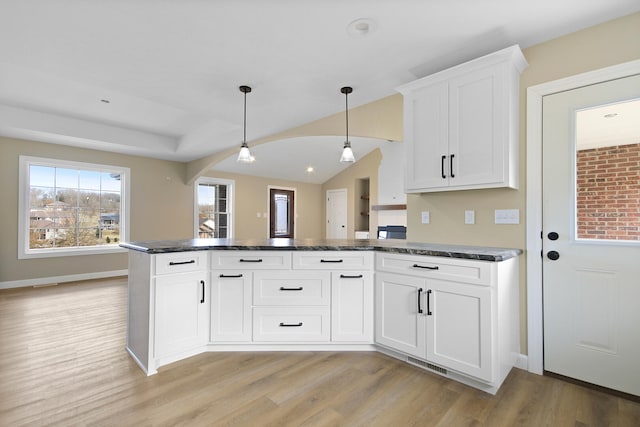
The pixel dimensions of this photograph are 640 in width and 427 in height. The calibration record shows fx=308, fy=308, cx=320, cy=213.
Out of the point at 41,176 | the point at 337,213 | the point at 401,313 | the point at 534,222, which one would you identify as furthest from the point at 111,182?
the point at 534,222

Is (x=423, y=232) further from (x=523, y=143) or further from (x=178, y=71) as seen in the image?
(x=178, y=71)

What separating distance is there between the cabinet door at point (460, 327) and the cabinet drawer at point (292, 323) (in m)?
0.79

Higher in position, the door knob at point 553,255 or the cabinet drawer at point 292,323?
the door knob at point 553,255

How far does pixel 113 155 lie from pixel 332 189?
222 inches

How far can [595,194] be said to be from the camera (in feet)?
6.47

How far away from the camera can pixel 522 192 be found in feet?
7.30

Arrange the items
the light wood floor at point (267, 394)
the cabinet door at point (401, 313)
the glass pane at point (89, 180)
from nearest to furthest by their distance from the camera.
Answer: the light wood floor at point (267, 394)
the cabinet door at point (401, 313)
the glass pane at point (89, 180)

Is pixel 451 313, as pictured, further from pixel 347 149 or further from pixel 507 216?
pixel 347 149

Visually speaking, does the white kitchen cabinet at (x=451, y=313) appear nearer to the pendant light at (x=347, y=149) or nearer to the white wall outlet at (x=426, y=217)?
the white wall outlet at (x=426, y=217)

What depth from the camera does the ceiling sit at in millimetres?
1844

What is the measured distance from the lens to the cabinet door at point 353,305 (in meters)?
2.40

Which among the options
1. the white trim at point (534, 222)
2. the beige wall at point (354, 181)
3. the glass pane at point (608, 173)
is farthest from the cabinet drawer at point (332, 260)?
the beige wall at point (354, 181)

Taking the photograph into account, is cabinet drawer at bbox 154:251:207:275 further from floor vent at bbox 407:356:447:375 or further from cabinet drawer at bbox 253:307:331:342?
floor vent at bbox 407:356:447:375

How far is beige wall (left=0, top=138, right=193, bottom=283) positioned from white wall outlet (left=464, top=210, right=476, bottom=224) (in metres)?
5.75
